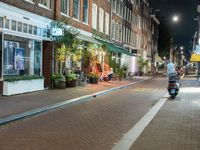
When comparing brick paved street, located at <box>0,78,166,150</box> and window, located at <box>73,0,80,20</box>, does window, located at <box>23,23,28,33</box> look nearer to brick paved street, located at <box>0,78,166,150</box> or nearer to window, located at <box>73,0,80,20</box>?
brick paved street, located at <box>0,78,166,150</box>

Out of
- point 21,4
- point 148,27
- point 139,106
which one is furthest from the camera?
point 148,27

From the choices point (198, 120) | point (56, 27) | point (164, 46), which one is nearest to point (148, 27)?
point (164, 46)

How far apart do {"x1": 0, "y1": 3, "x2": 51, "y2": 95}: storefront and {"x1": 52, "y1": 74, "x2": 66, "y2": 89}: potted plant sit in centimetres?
43

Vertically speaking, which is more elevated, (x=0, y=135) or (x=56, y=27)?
(x=56, y=27)

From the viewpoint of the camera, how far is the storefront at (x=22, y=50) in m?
20.7

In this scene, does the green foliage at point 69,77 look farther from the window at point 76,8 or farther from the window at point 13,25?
the window at point 13,25

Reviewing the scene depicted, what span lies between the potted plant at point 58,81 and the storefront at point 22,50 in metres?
0.43

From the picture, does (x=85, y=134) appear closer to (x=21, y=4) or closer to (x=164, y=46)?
(x=21, y=4)

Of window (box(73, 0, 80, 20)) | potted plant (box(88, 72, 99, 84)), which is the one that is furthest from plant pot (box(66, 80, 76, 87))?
window (box(73, 0, 80, 20))

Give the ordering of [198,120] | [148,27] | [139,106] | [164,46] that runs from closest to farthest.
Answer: [198,120], [139,106], [148,27], [164,46]

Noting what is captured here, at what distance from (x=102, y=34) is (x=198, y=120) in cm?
2931

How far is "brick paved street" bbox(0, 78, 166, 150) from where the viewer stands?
957 cm

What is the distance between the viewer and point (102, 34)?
140 feet

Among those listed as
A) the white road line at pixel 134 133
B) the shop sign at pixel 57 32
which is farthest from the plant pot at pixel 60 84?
the white road line at pixel 134 133
